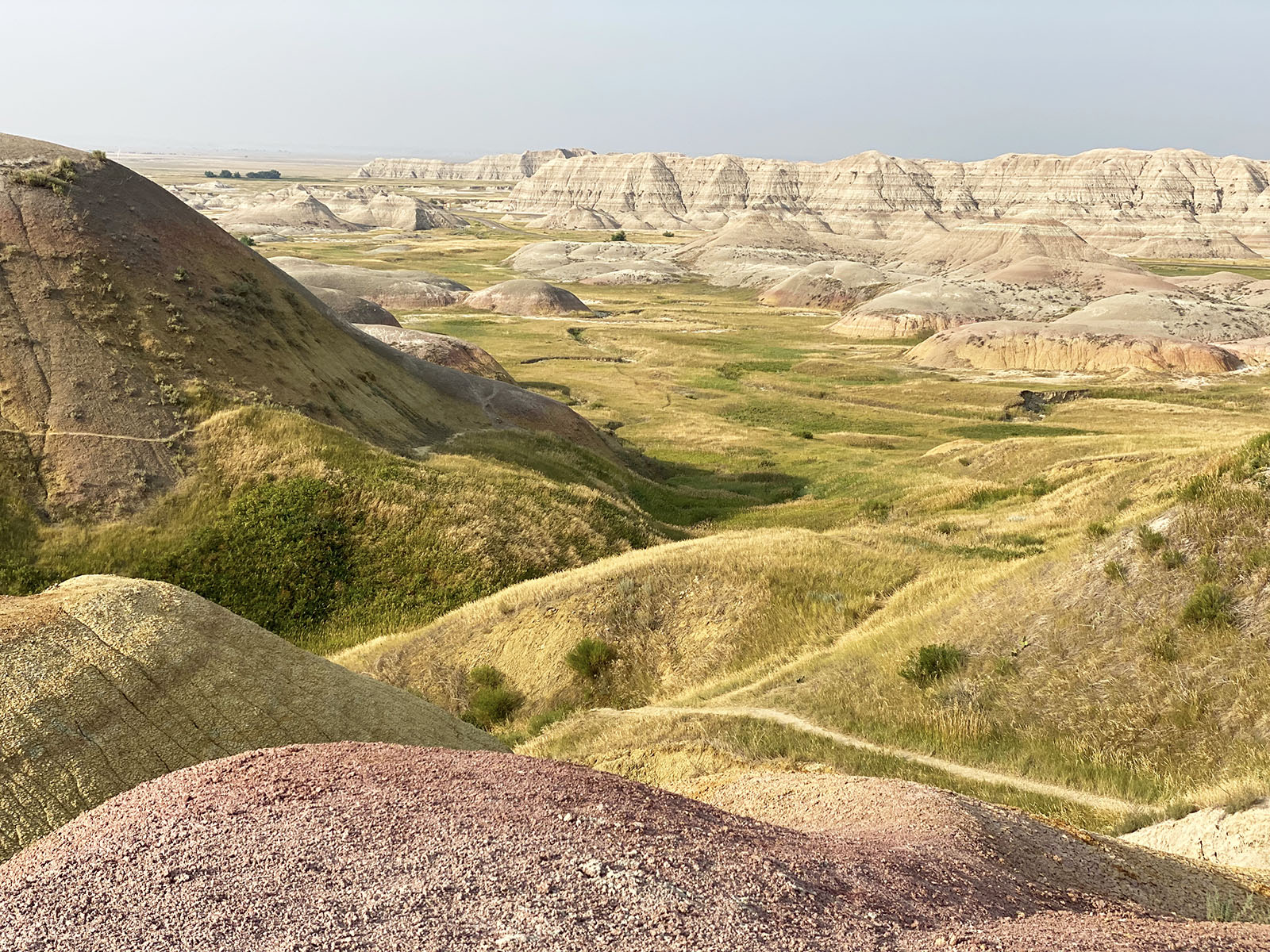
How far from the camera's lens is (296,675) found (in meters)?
11.1

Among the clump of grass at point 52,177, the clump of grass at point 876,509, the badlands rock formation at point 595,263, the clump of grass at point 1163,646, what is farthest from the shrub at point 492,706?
the badlands rock formation at point 595,263

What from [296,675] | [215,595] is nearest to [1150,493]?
[296,675]

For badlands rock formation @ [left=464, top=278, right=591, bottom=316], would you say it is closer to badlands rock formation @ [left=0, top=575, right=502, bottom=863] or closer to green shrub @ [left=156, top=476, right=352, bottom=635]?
green shrub @ [left=156, top=476, right=352, bottom=635]

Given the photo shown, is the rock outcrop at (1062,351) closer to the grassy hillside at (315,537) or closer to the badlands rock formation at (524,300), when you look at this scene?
the badlands rock formation at (524,300)

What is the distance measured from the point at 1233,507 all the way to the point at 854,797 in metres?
9.31

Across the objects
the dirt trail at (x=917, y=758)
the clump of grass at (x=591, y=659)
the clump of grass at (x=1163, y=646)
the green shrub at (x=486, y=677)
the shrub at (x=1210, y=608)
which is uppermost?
the shrub at (x=1210, y=608)

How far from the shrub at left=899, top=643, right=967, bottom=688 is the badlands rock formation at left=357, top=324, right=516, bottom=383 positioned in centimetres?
3853

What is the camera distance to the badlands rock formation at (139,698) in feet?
27.6

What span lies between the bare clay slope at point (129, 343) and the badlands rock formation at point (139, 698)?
15721mm

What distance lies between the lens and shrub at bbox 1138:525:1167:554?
15.3 meters

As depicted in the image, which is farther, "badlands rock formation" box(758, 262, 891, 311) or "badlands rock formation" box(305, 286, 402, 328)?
"badlands rock formation" box(758, 262, 891, 311)

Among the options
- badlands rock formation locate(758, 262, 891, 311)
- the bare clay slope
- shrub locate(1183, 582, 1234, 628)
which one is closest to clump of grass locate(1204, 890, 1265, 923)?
shrub locate(1183, 582, 1234, 628)

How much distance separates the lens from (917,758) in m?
14.0

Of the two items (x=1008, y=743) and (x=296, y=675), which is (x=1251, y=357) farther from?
(x=296, y=675)
